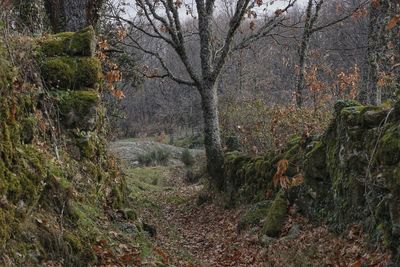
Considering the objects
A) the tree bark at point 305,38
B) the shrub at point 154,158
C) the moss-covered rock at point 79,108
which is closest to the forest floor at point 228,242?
the moss-covered rock at point 79,108

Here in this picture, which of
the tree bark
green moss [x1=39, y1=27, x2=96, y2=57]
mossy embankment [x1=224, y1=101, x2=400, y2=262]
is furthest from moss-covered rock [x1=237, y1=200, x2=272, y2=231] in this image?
the tree bark

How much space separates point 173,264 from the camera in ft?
22.3

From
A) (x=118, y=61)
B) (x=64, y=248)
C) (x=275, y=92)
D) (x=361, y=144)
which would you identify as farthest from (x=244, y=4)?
(x=275, y=92)

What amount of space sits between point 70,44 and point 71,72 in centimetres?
59

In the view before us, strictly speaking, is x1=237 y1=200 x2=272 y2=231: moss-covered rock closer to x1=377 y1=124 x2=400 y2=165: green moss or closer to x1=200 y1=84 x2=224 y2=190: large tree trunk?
x1=200 y1=84 x2=224 y2=190: large tree trunk

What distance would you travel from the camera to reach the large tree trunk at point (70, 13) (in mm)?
10227

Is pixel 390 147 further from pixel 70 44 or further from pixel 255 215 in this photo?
pixel 70 44

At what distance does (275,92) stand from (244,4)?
32315 millimetres

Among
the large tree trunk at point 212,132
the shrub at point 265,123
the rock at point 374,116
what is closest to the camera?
the rock at point 374,116

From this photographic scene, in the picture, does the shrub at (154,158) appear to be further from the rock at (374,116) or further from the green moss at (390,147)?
the green moss at (390,147)

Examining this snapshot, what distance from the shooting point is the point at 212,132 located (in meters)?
13.8

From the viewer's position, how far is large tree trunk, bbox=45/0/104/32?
1023 centimetres

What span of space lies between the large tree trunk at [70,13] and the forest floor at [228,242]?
14.4ft

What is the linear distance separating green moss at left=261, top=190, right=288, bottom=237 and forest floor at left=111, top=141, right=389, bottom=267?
134mm
